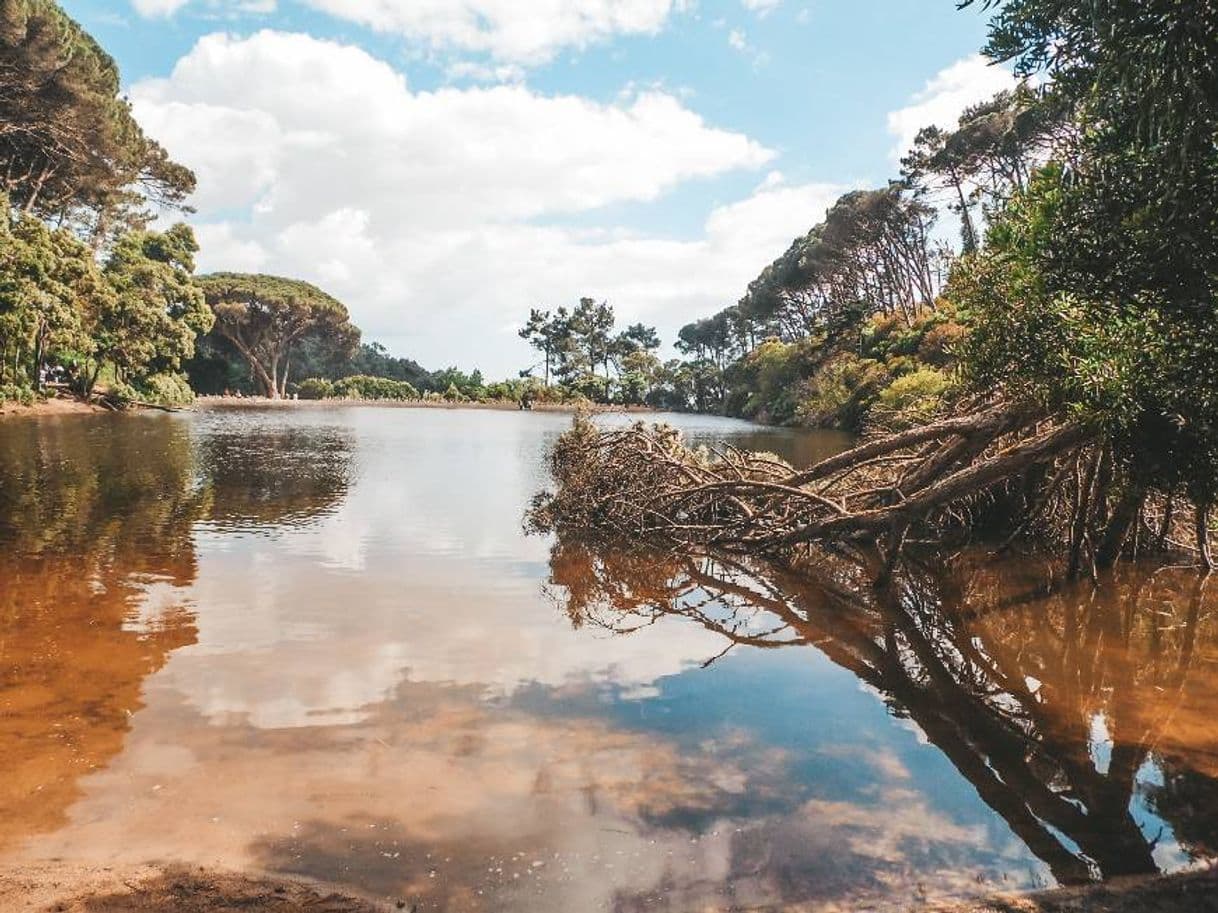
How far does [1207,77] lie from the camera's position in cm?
510

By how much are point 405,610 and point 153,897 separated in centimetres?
639

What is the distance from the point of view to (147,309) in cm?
4978

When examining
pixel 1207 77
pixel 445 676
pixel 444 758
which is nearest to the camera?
pixel 1207 77

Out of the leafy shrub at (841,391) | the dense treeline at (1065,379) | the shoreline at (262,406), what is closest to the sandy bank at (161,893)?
the dense treeline at (1065,379)

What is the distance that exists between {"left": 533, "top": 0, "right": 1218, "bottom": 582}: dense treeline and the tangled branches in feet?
0.16

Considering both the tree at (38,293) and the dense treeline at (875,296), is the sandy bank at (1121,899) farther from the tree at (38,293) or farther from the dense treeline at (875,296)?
the tree at (38,293)

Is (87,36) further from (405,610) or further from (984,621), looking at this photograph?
(984,621)

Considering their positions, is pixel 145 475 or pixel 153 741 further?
pixel 145 475

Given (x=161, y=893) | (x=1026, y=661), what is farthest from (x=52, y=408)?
(x=1026, y=661)

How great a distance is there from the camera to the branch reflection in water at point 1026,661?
5.86 meters

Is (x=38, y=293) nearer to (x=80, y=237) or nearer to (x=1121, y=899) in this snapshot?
(x=80, y=237)

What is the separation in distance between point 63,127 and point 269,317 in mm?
48919

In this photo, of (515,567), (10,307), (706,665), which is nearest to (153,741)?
(706,665)

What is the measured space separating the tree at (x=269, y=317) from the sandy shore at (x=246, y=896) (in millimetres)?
90341
